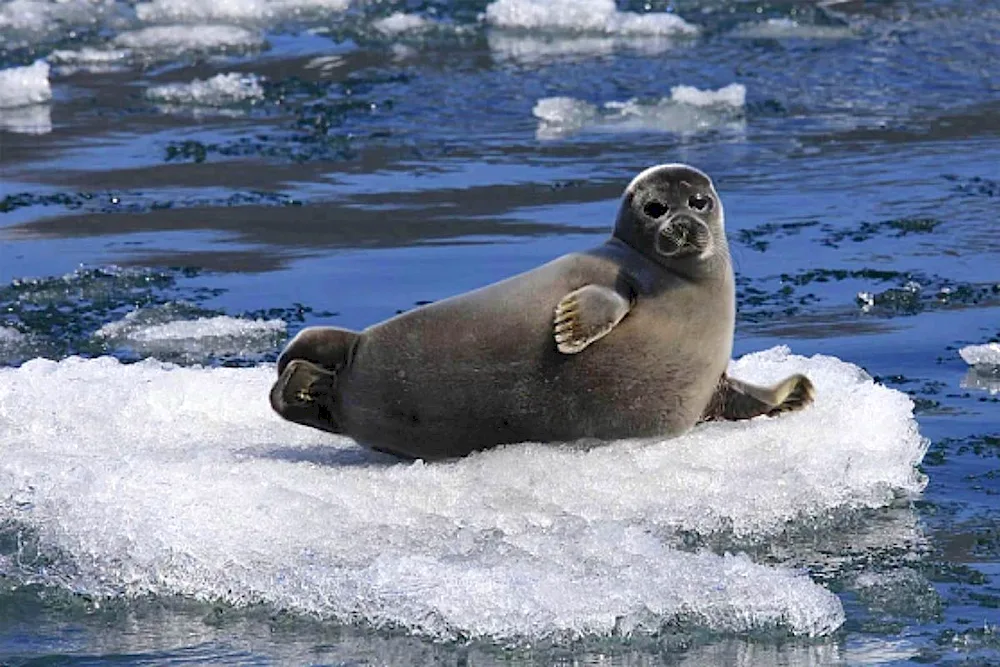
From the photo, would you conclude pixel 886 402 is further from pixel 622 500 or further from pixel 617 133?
pixel 617 133

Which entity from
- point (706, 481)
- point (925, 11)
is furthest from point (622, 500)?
point (925, 11)

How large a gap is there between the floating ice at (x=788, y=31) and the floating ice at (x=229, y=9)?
11.1 feet

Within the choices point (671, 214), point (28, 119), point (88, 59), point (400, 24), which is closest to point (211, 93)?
point (28, 119)

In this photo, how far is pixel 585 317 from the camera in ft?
17.7

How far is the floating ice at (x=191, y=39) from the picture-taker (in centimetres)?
1508

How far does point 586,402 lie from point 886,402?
0.93 m

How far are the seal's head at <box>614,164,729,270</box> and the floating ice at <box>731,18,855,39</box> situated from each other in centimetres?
854

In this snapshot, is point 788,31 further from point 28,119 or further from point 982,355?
point 982,355

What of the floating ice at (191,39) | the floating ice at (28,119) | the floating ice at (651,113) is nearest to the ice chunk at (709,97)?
the floating ice at (651,113)

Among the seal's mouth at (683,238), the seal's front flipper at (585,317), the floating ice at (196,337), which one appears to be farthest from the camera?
the floating ice at (196,337)

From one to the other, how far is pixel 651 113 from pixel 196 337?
15.9 ft

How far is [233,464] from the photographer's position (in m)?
5.51

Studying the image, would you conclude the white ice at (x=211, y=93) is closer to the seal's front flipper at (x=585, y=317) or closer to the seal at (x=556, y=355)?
the seal at (x=556, y=355)

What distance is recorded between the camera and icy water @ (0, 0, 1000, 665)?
4633 mm
